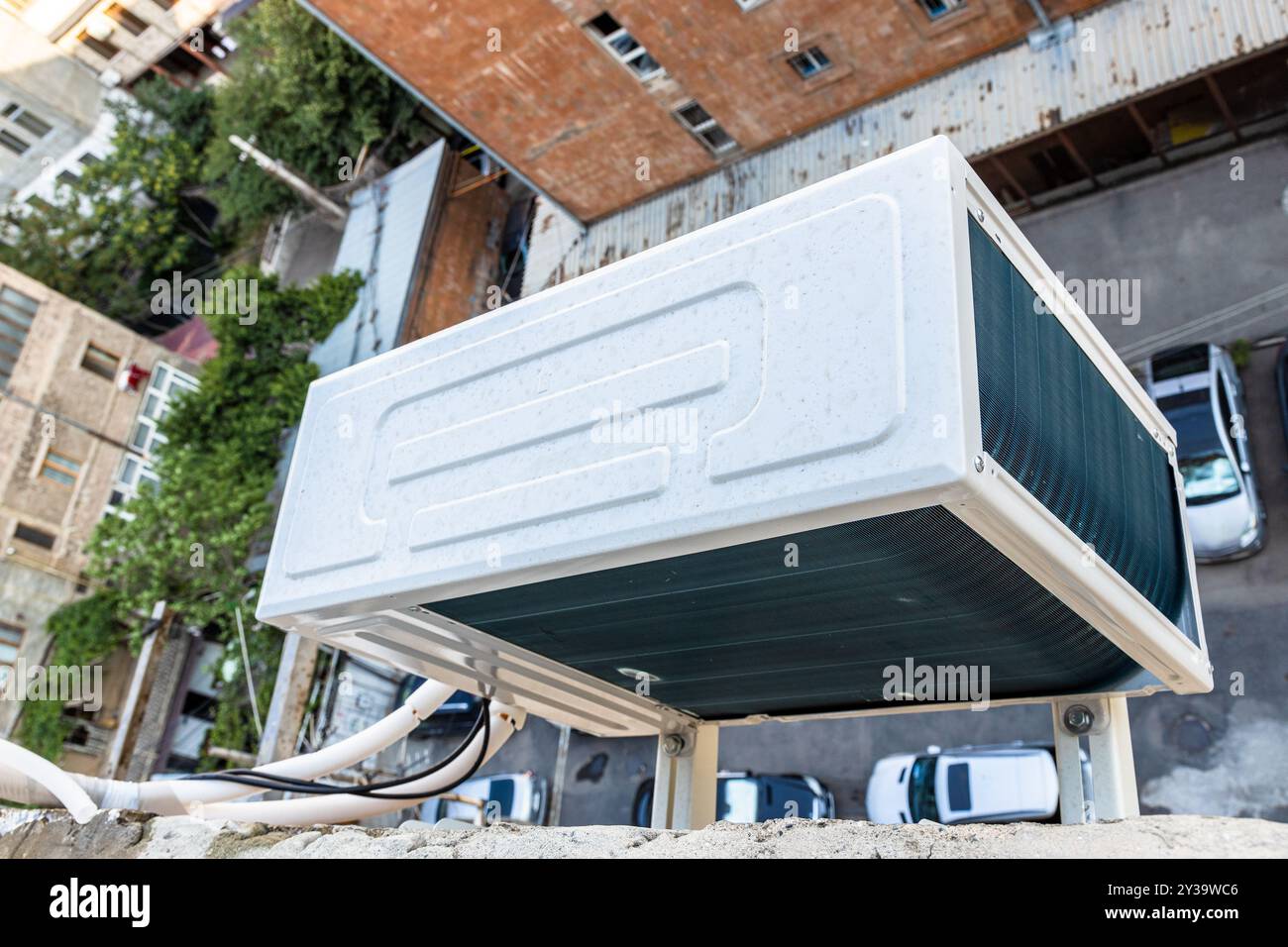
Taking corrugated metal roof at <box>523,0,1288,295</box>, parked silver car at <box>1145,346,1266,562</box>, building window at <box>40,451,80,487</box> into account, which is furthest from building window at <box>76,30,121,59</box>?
parked silver car at <box>1145,346,1266,562</box>

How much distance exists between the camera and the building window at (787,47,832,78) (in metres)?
18.8

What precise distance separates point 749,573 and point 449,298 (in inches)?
962

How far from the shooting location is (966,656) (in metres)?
4.79

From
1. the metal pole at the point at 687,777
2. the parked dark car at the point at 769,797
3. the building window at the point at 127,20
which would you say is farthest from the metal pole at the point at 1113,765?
the building window at the point at 127,20

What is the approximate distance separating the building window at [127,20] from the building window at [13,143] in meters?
5.94

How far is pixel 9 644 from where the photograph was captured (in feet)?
84.5

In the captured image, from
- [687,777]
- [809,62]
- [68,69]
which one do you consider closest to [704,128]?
[809,62]

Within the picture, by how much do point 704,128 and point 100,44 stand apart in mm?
30966

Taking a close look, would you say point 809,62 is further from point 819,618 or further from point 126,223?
point 126,223

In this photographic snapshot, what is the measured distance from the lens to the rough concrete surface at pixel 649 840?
107 inches

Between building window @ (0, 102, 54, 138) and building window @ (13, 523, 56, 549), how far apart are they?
19369 mm

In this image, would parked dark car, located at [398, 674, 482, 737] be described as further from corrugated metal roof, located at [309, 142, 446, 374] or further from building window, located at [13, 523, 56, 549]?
building window, located at [13, 523, 56, 549]
